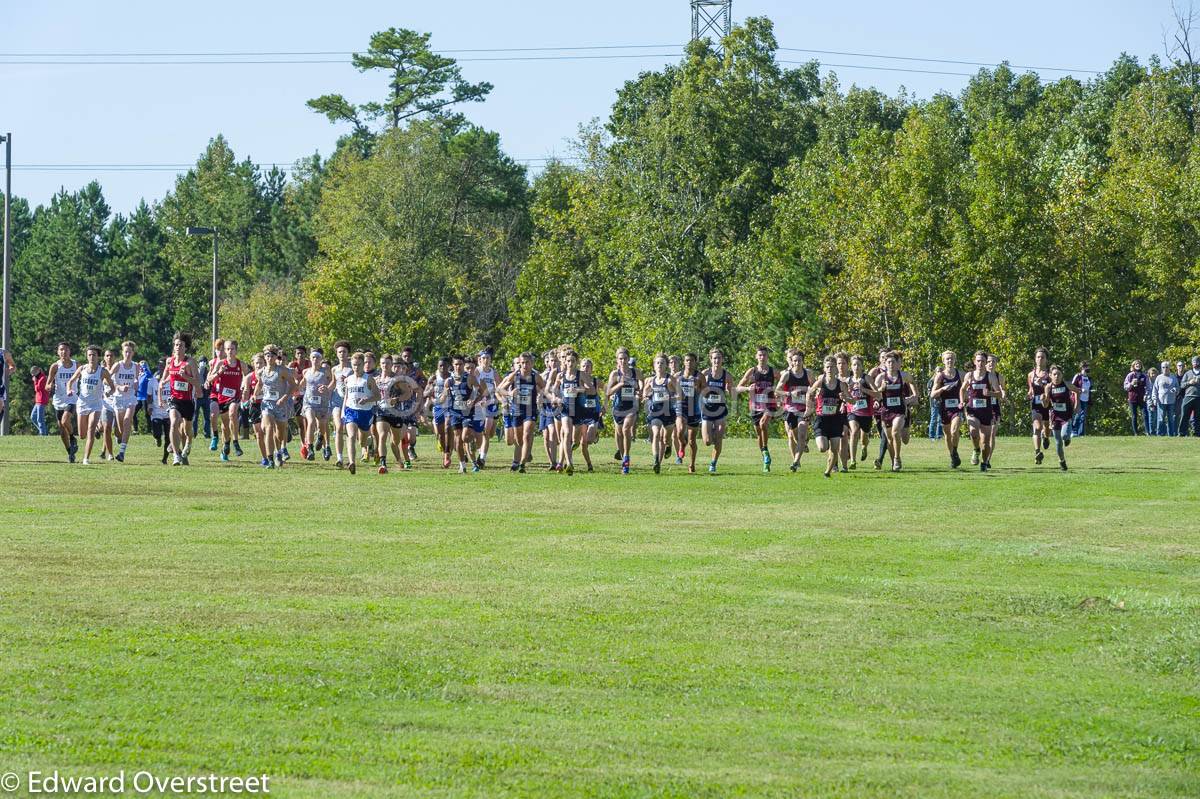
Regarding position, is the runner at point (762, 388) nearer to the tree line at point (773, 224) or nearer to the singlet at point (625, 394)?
the singlet at point (625, 394)

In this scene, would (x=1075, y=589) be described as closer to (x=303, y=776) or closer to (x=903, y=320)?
(x=303, y=776)

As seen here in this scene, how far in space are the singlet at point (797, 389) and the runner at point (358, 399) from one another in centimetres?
655

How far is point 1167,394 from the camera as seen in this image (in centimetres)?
4350

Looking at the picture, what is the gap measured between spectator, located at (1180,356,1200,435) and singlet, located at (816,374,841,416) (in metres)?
19.0

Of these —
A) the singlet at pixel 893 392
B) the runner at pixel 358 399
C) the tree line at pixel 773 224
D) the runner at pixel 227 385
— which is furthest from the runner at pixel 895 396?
the tree line at pixel 773 224

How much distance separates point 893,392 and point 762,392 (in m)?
2.21

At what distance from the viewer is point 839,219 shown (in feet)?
208

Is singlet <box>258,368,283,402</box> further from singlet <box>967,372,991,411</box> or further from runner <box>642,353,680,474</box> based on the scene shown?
singlet <box>967,372,991,411</box>

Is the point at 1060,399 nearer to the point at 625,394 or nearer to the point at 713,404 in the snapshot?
the point at 713,404

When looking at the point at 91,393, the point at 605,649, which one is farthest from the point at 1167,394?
the point at 605,649

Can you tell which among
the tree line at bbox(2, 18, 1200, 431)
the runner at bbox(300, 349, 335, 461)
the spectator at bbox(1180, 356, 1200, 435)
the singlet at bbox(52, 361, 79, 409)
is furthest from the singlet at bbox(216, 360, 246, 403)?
the tree line at bbox(2, 18, 1200, 431)

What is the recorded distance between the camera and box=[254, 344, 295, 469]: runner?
2748 centimetres

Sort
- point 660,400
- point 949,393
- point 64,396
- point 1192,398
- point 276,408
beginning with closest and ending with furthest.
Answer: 1. point 276,408
2. point 949,393
3. point 660,400
4. point 64,396
5. point 1192,398

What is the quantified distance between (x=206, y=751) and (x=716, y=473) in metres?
20.7
